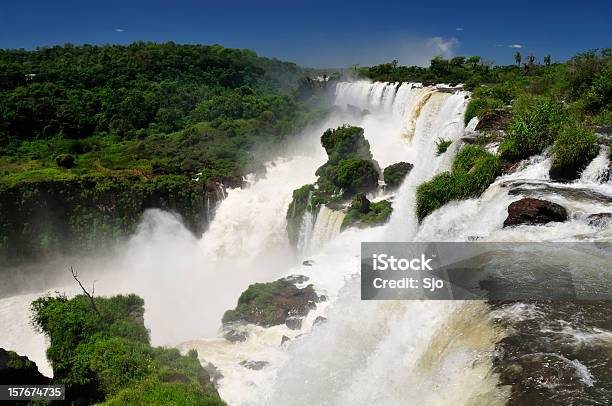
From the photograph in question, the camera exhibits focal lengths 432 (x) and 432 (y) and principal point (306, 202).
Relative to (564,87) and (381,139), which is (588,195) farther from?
(381,139)

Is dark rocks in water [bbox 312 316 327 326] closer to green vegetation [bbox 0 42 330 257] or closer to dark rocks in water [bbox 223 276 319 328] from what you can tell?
dark rocks in water [bbox 223 276 319 328]

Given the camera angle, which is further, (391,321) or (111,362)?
(111,362)

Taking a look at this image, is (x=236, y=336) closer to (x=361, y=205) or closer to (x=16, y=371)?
(x=16, y=371)

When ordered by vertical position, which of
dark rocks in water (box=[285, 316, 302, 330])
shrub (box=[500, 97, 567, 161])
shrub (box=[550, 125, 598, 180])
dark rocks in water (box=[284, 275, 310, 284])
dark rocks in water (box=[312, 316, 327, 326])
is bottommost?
dark rocks in water (box=[285, 316, 302, 330])

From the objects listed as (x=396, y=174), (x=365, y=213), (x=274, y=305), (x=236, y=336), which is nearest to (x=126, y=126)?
(x=396, y=174)

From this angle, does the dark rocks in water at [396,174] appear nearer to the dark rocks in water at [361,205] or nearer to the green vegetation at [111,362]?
the dark rocks in water at [361,205]

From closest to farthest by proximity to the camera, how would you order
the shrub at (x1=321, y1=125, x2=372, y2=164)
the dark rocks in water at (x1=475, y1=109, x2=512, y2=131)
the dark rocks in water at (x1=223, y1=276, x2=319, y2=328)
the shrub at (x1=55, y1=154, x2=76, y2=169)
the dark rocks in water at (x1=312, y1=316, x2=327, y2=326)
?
the dark rocks in water at (x1=312, y1=316, x2=327, y2=326) < the dark rocks in water at (x1=223, y1=276, x2=319, y2=328) < the dark rocks in water at (x1=475, y1=109, x2=512, y2=131) < the shrub at (x1=321, y1=125, x2=372, y2=164) < the shrub at (x1=55, y1=154, x2=76, y2=169)

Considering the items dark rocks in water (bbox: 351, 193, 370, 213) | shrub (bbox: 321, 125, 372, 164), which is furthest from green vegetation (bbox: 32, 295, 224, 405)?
shrub (bbox: 321, 125, 372, 164)
